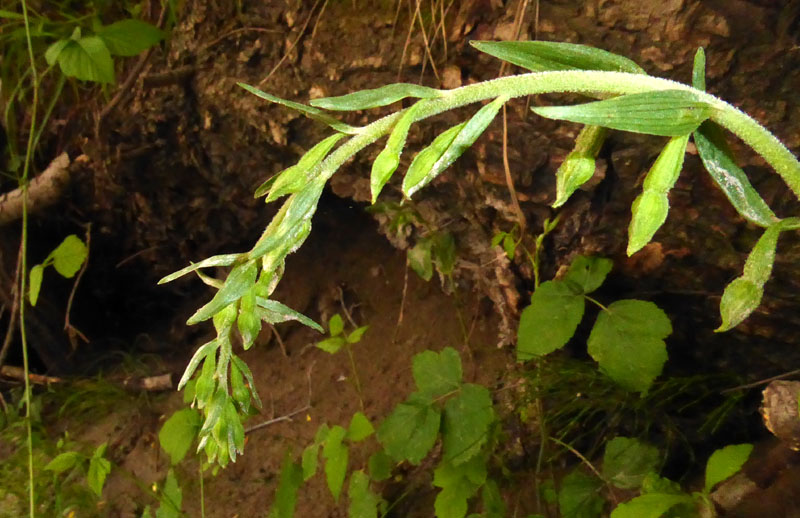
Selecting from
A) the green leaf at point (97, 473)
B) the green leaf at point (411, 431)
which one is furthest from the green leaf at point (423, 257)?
the green leaf at point (97, 473)

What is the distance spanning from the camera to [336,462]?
1329 millimetres

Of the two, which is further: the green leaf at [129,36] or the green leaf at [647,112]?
the green leaf at [129,36]

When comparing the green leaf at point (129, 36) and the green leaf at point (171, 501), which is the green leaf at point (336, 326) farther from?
the green leaf at point (129, 36)

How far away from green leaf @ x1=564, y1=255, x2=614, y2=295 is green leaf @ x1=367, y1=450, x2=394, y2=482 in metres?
0.56

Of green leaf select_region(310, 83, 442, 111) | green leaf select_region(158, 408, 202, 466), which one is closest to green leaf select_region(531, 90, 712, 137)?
green leaf select_region(310, 83, 442, 111)

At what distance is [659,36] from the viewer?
92cm

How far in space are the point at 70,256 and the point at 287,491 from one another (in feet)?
2.88

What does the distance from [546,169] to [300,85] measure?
0.58 meters

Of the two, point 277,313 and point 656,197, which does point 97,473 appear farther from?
point 656,197

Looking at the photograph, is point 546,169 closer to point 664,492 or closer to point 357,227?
point 664,492

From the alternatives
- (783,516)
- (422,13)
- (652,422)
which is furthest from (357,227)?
(783,516)

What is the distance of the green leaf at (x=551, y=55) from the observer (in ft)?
1.86

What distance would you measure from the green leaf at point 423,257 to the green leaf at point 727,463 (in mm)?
740

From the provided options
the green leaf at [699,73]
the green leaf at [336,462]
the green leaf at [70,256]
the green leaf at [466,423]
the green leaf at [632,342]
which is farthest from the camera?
the green leaf at [70,256]
